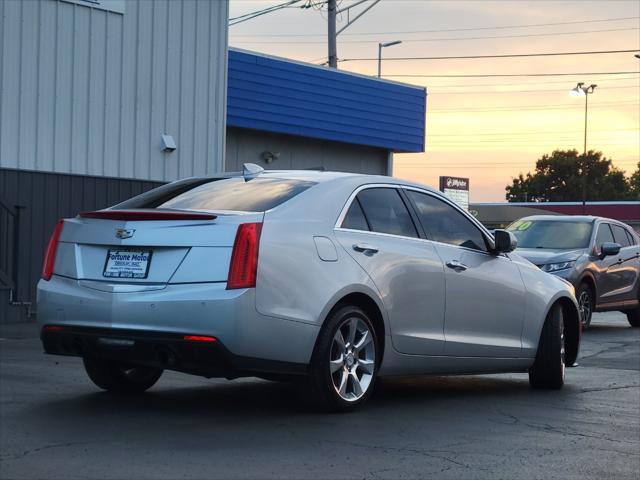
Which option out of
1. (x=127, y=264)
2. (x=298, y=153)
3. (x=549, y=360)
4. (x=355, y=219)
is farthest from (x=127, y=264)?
(x=298, y=153)

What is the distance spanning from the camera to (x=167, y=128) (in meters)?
19.0

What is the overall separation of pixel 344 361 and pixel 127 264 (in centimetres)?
148

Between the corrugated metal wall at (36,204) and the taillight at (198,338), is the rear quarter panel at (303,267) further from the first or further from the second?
the corrugated metal wall at (36,204)

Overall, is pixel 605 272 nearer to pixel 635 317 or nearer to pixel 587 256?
pixel 587 256

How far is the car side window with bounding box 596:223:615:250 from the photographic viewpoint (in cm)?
1722

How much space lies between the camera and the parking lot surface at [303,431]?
5.66 meters

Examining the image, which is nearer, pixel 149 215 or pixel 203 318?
pixel 203 318

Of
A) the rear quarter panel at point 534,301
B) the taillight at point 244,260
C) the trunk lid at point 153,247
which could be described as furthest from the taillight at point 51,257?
the rear quarter panel at point 534,301

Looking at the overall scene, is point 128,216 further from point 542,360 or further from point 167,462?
point 542,360

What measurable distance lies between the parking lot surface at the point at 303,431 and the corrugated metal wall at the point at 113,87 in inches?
311

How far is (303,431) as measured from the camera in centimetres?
661

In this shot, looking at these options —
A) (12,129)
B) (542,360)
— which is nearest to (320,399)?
(542,360)

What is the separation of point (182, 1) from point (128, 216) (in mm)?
12595

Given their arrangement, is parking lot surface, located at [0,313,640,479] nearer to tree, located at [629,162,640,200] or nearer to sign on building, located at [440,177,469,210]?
sign on building, located at [440,177,469,210]
